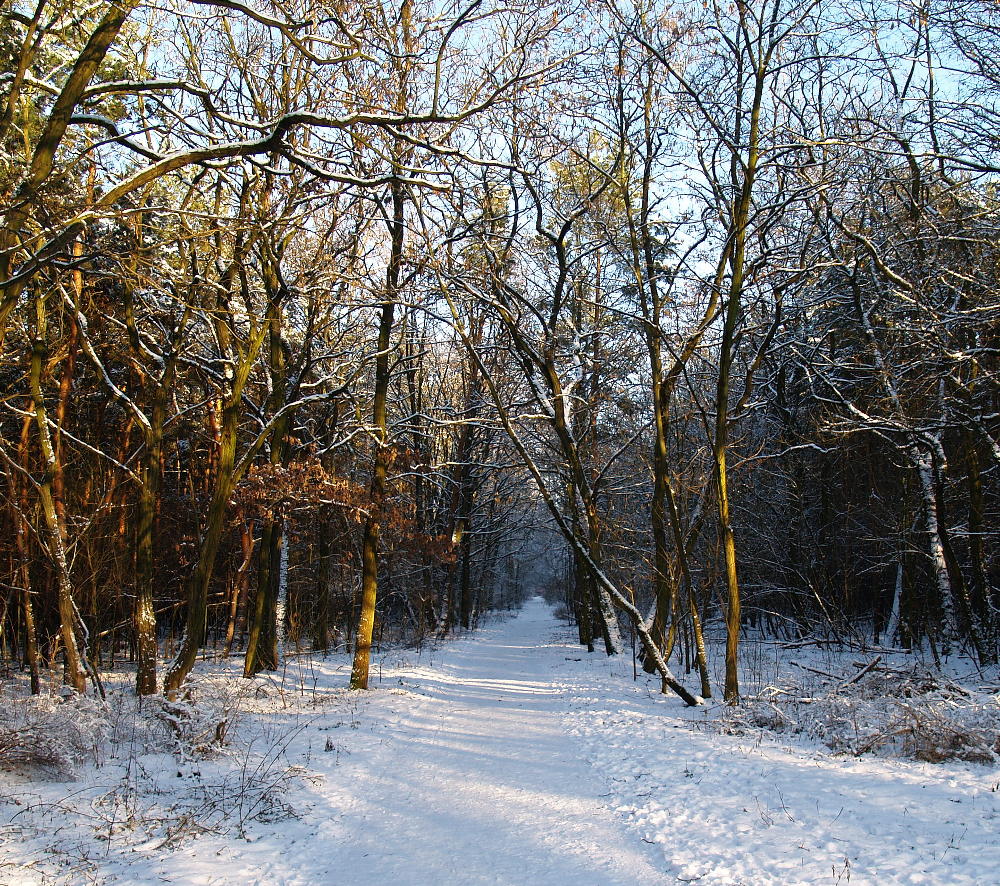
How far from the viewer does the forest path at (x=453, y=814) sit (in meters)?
4.27

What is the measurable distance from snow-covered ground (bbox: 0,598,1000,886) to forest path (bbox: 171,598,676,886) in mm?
24

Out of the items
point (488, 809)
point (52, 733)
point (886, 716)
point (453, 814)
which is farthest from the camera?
point (886, 716)

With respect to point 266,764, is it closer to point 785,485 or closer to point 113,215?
point 113,215

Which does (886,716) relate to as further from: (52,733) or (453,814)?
(52,733)

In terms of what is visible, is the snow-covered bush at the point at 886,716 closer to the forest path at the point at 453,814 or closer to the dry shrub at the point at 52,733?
the forest path at the point at 453,814

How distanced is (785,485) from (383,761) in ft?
56.6

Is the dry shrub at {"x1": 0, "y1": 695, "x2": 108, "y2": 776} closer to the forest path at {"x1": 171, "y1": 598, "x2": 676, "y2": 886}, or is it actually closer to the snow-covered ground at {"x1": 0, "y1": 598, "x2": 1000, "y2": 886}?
the snow-covered ground at {"x1": 0, "y1": 598, "x2": 1000, "y2": 886}

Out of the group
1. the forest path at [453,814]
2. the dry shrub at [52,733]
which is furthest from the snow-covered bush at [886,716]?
the dry shrub at [52,733]

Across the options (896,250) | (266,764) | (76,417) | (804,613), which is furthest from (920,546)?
(76,417)

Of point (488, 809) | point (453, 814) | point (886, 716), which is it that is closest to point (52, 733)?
point (453, 814)

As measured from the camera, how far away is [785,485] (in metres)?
A: 20.6

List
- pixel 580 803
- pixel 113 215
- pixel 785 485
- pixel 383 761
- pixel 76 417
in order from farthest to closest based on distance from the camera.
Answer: pixel 785 485 → pixel 76 417 → pixel 383 761 → pixel 580 803 → pixel 113 215

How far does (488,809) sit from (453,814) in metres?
0.32

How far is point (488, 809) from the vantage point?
5520 mm
